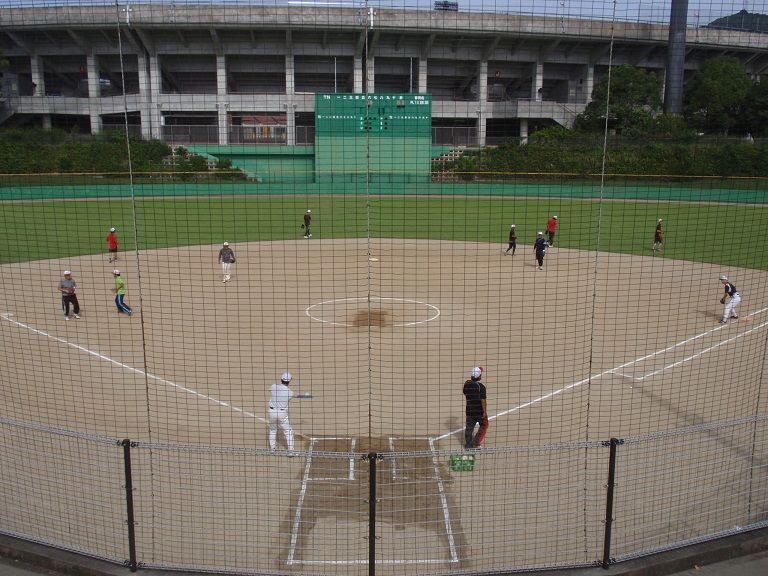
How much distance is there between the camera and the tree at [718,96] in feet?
65.8

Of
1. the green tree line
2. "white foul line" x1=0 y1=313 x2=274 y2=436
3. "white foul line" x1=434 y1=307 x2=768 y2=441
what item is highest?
the green tree line

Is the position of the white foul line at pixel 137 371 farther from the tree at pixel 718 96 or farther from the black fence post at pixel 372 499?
the tree at pixel 718 96

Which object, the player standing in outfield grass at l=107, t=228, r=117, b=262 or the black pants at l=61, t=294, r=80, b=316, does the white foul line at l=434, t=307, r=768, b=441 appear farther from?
the player standing in outfield grass at l=107, t=228, r=117, b=262

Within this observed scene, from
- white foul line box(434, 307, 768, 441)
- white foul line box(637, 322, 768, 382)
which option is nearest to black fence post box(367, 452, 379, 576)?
white foul line box(434, 307, 768, 441)

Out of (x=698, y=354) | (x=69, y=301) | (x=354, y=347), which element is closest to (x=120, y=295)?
(x=69, y=301)

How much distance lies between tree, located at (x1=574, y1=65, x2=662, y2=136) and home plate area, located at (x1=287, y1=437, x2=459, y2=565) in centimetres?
1078

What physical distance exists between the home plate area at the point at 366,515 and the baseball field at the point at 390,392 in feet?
0.09

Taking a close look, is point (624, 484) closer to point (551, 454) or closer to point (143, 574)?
point (551, 454)

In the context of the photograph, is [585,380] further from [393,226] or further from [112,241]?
[393,226]

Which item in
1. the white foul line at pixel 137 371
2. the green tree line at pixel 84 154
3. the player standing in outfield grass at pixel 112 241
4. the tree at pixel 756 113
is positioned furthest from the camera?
the player standing in outfield grass at pixel 112 241

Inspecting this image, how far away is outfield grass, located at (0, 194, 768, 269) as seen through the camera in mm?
23469

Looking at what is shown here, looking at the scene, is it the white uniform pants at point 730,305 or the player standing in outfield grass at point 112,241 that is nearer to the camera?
the white uniform pants at point 730,305

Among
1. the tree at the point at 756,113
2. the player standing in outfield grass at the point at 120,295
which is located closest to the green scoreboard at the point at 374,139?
the player standing in outfield grass at the point at 120,295

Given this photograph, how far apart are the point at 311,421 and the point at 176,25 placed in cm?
691
